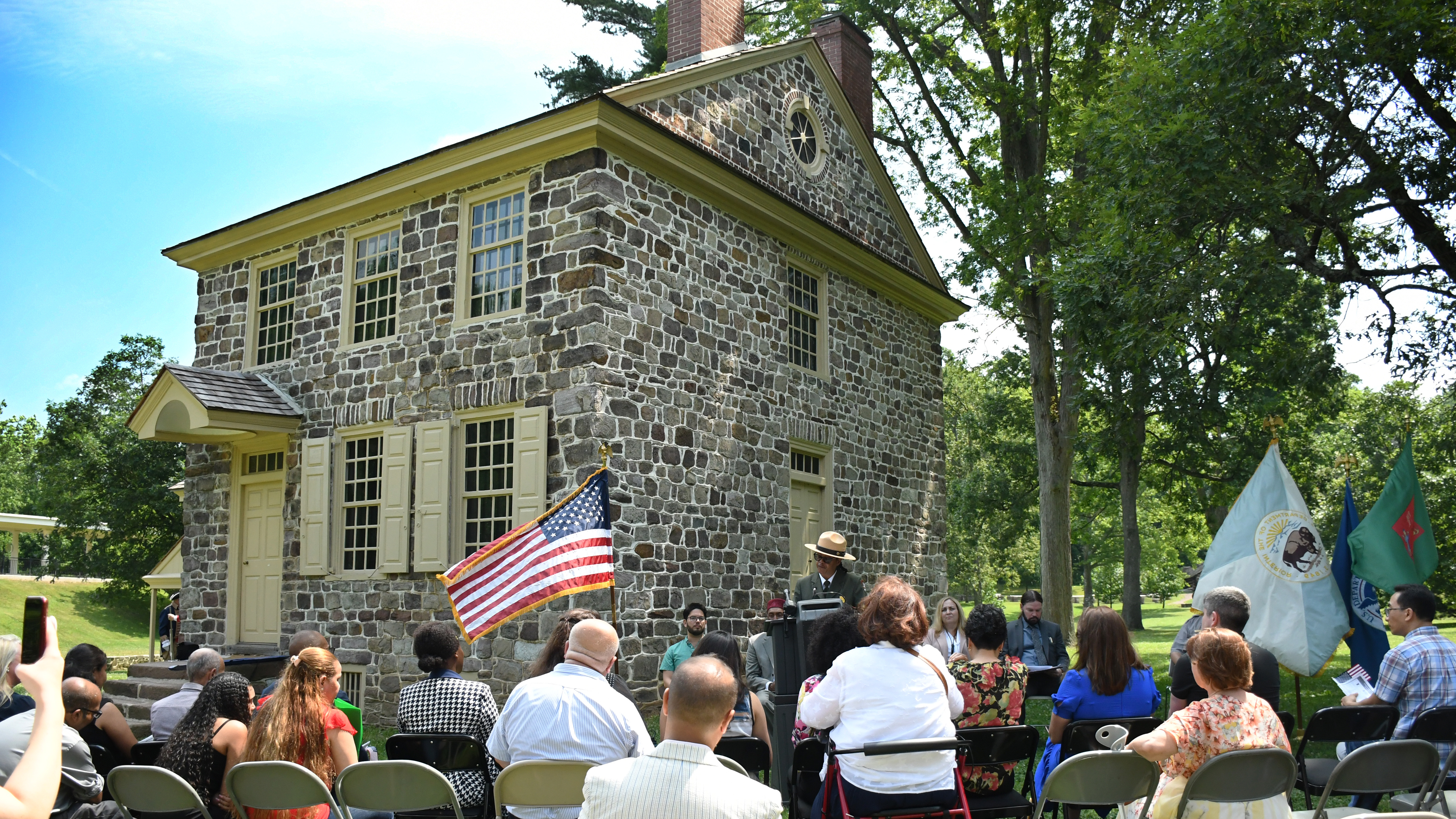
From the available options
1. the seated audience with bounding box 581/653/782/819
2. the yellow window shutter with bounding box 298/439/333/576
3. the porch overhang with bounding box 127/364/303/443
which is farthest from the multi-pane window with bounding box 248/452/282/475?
the seated audience with bounding box 581/653/782/819

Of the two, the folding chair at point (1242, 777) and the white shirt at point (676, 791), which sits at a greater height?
the white shirt at point (676, 791)

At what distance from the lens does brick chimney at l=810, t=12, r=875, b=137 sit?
16656 millimetres

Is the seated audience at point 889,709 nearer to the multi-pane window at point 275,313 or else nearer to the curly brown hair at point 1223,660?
the curly brown hair at point 1223,660

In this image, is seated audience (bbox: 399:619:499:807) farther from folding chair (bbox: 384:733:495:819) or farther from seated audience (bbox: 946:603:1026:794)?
seated audience (bbox: 946:603:1026:794)

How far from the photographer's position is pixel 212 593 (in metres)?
A: 14.1

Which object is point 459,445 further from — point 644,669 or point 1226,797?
point 1226,797

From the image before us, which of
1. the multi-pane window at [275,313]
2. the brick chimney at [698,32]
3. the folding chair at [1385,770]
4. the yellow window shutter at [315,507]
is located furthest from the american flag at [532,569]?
the brick chimney at [698,32]

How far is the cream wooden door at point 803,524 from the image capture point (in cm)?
1316

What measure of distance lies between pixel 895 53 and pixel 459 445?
13860 millimetres

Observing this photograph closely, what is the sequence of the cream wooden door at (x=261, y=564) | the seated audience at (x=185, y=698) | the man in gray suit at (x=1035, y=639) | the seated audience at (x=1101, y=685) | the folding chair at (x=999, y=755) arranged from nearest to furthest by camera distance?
the folding chair at (x=999, y=755), the seated audience at (x=1101, y=685), the seated audience at (x=185, y=698), the man in gray suit at (x=1035, y=639), the cream wooden door at (x=261, y=564)

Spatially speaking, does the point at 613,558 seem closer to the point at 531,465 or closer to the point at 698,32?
the point at 531,465

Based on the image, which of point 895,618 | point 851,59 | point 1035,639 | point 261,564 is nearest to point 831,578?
point 1035,639

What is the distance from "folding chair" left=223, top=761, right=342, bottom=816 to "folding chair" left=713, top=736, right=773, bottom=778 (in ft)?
5.60

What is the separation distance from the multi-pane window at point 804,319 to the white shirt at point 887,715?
30.8ft
